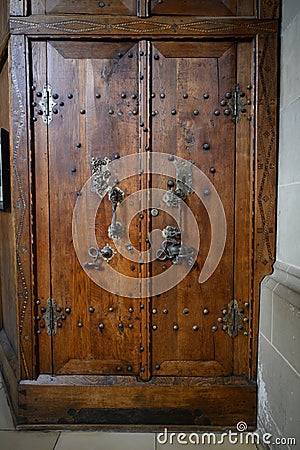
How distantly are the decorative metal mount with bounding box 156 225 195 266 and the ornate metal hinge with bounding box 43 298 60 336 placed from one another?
55 centimetres

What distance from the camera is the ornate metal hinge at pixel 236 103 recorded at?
5.95 ft

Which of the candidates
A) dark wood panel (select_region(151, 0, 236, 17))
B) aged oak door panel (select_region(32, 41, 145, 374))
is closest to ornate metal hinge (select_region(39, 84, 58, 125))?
aged oak door panel (select_region(32, 41, 145, 374))

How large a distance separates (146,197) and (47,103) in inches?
24.3

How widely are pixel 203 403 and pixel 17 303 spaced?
98cm

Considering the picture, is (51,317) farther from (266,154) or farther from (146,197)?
(266,154)

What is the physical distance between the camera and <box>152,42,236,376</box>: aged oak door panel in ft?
5.93

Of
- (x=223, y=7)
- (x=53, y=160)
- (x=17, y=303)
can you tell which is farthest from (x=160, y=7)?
(x=17, y=303)

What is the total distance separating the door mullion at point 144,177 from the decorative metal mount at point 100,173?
0.53 feet

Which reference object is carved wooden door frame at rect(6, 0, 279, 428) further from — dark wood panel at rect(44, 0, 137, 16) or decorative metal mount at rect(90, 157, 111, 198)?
decorative metal mount at rect(90, 157, 111, 198)

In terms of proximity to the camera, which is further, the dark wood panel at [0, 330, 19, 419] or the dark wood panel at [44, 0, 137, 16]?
the dark wood panel at [0, 330, 19, 419]

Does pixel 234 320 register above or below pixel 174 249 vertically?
below

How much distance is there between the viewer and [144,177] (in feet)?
6.02

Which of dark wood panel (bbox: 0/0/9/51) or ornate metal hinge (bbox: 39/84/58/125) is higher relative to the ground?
dark wood panel (bbox: 0/0/9/51)

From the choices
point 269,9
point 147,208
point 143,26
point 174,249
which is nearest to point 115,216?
point 147,208
